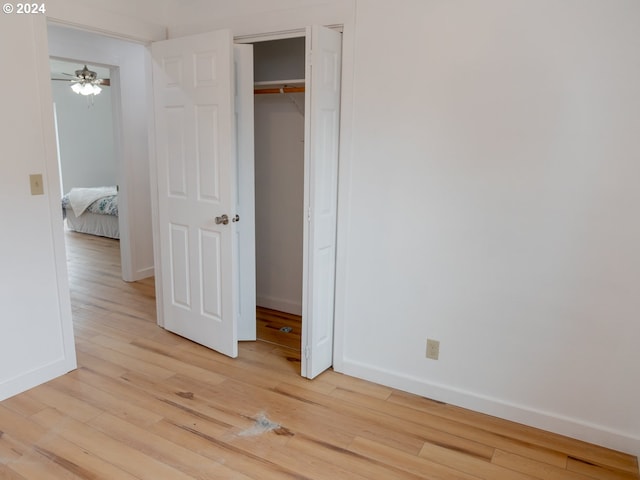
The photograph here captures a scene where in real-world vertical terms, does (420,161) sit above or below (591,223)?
above

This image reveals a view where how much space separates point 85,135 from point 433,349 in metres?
7.69

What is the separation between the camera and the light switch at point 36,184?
2.60m

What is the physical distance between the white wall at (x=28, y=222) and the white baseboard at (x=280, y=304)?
67.4 inches

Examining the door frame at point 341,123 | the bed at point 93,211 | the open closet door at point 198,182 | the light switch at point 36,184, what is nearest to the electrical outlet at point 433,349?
the door frame at point 341,123

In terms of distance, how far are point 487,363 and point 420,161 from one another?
116 cm

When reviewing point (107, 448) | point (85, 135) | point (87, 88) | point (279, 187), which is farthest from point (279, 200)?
point (85, 135)

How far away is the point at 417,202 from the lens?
2564 millimetres

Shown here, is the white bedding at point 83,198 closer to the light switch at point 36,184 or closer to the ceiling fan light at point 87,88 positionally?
the ceiling fan light at point 87,88

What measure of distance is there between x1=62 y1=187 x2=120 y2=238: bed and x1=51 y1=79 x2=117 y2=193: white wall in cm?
115

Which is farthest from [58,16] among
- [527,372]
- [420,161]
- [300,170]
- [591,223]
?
[527,372]

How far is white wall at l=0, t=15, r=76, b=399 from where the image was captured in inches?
97.6

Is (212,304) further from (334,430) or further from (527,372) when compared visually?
(527,372)

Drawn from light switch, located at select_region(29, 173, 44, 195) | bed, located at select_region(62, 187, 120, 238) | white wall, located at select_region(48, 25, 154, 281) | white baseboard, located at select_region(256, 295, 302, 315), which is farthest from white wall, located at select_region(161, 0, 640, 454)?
bed, located at select_region(62, 187, 120, 238)

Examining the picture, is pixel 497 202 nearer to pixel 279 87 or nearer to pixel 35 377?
pixel 279 87
